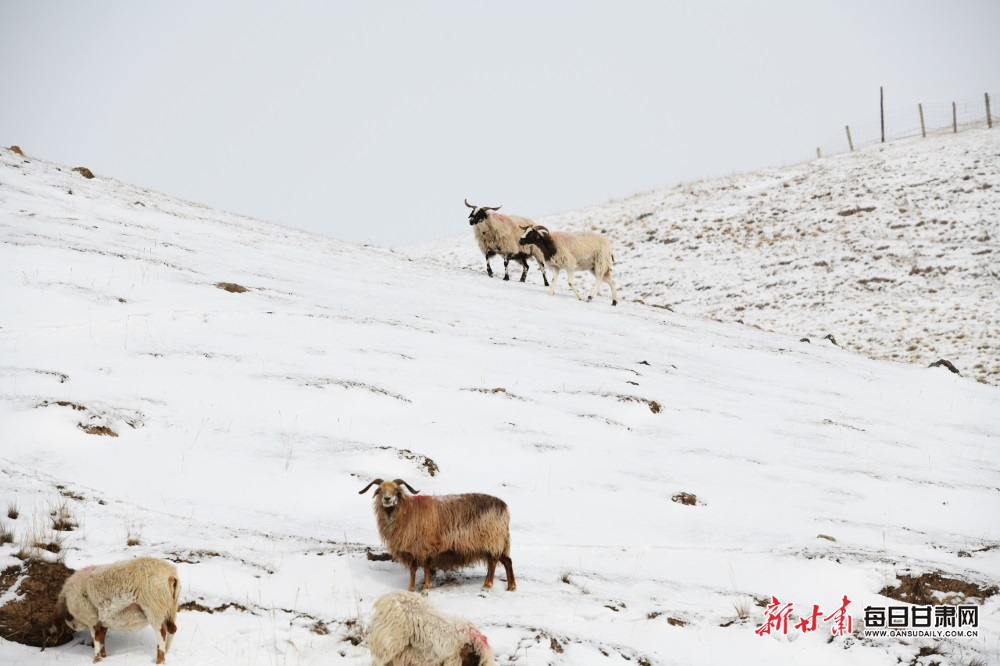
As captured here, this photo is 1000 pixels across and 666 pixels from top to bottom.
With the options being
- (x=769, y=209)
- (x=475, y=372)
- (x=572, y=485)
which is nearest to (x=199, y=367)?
(x=475, y=372)

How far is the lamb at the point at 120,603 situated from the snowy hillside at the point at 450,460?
214 millimetres

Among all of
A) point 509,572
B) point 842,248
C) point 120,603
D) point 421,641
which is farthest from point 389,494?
point 842,248

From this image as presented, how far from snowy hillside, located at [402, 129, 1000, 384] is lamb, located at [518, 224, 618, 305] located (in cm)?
450

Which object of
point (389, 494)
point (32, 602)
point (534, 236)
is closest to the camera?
point (32, 602)

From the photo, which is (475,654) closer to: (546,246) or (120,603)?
(120,603)

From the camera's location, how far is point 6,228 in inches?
599

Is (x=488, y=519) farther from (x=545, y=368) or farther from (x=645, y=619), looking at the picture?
(x=545, y=368)

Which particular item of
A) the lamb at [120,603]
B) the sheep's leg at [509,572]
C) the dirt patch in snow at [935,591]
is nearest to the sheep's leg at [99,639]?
the lamb at [120,603]

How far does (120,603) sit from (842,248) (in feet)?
112

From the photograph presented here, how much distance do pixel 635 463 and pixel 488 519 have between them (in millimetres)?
3919

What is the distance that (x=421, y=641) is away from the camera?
16.8ft

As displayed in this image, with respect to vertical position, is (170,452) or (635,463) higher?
(170,452)

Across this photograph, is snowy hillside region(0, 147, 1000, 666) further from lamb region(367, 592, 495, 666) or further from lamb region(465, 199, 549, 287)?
lamb region(465, 199, 549, 287)

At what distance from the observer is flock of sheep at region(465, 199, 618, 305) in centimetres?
2283
